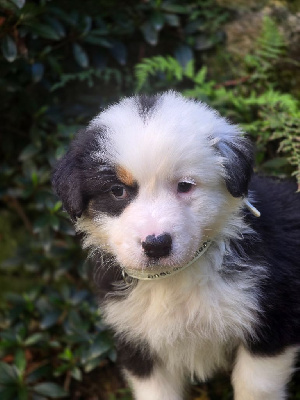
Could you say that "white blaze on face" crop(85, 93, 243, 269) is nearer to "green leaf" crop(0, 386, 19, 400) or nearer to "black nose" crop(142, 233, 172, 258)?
"black nose" crop(142, 233, 172, 258)

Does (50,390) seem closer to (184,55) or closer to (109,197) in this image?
(109,197)

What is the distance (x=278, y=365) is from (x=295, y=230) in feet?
2.23

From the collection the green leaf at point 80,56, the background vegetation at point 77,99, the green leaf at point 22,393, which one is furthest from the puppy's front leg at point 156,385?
the green leaf at point 80,56

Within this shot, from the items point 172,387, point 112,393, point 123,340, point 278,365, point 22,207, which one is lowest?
point 112,393

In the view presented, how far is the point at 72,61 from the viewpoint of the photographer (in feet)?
15.9

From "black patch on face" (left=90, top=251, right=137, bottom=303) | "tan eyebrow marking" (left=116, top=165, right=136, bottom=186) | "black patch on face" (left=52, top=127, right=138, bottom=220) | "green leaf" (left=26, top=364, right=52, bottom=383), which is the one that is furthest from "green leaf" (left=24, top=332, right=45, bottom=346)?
"tan eyebrow marking" (left=116, top=165, right=136, bottom=186)

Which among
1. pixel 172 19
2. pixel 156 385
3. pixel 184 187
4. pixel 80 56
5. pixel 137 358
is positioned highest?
pixel 184 187

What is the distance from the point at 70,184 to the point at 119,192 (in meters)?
0.23

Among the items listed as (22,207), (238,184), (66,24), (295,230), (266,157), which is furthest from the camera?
(22,207)

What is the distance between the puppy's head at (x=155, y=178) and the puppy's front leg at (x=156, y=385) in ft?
2.62

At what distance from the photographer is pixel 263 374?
10.1 ft

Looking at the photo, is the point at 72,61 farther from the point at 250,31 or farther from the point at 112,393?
the point at 112,393

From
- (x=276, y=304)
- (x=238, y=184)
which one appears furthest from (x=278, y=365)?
(x=238, y=184)

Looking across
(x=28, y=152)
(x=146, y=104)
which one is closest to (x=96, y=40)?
(x=28, y=152)
